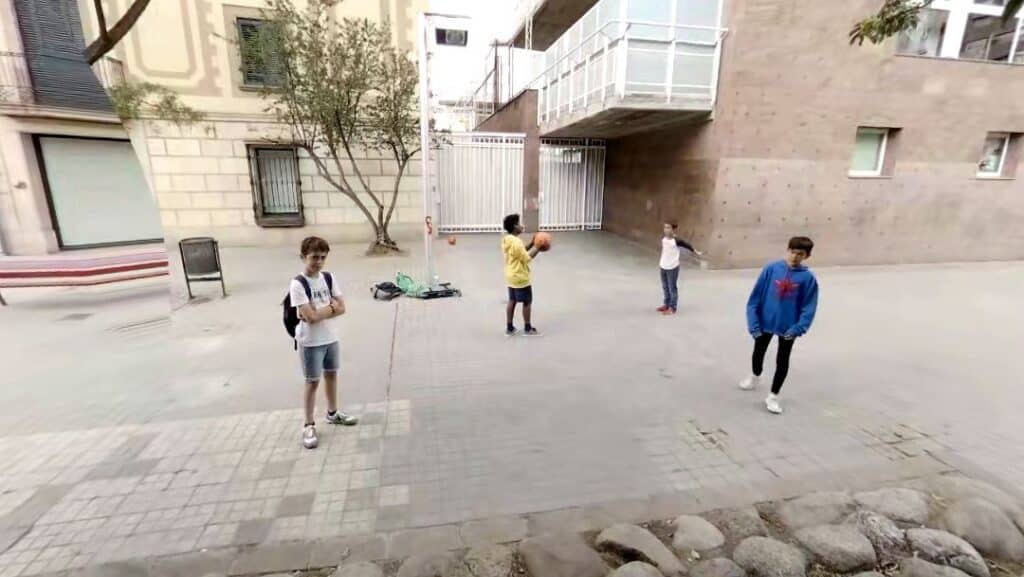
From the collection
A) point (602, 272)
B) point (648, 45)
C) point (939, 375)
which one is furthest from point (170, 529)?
point (648, 45)

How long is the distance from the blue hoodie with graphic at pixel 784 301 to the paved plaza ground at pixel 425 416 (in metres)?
0.73

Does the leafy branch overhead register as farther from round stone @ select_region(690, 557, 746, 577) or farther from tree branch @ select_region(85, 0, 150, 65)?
round stone @ select_region(690, 557, 746, 577)

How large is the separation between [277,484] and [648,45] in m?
8.43

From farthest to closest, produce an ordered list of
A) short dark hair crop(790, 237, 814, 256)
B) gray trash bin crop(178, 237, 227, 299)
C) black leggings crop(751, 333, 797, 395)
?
1. gray trash bin crop(178, 237, 227, 299)
2. black leggings crop(751, 333, 797, 395)
3. short dark hair crop(790, 237, 814, 256)

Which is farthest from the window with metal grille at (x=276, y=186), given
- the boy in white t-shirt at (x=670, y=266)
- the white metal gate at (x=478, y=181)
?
the boy in white t-shirt at (x=670, y=266)

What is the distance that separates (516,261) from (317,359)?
2.60m

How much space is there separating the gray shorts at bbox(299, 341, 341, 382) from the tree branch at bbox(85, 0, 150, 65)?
2.09 m

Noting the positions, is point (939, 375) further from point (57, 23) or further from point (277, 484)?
point (57, 23)

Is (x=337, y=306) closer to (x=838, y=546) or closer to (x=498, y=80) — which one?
(x=838, y=546)

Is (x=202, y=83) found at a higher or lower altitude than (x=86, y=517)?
higher

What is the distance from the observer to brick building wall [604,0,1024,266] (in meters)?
8.37

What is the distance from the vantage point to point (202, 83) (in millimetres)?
10430

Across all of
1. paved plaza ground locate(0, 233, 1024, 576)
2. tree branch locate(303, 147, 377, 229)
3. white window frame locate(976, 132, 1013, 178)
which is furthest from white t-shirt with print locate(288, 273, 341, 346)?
white window frame locate(976, 132, 1013, 178)

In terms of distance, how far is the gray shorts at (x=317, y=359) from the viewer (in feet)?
10.7
